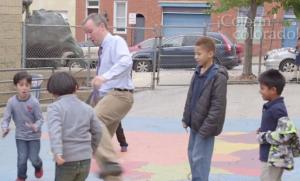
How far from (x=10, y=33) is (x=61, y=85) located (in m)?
9.20

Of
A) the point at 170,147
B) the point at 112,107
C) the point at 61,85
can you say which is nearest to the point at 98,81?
the point at 112,107

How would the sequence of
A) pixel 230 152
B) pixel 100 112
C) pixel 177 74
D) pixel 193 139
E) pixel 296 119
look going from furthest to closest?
pixel 177 74 < pixel 296 119 < pixel 230 152 < pixel 100 112 < pixel 193 139

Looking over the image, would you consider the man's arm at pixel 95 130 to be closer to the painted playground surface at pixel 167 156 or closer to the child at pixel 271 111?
the child at pixel 271 111

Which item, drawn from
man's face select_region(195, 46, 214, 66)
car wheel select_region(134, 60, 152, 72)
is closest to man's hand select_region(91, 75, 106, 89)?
man's face select_region(195, 46, 214, 66)

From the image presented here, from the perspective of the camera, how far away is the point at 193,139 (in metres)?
6.05

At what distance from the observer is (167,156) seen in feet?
27.7

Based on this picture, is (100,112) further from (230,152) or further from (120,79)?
(230,152)

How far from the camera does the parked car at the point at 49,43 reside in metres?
15.1

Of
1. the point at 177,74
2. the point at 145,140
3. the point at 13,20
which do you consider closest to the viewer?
the point at 145,140

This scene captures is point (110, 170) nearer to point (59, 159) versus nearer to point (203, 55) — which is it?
point (59, 159)

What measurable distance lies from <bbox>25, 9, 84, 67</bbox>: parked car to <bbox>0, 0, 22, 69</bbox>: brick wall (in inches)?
26.6

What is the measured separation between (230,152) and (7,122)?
3320 millimetres

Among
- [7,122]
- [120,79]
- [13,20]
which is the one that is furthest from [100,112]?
[13,20]

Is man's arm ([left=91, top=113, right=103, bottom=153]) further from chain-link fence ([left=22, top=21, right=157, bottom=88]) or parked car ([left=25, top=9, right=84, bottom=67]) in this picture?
parked car ([left=25, top=9, right=84, bottom=67])
